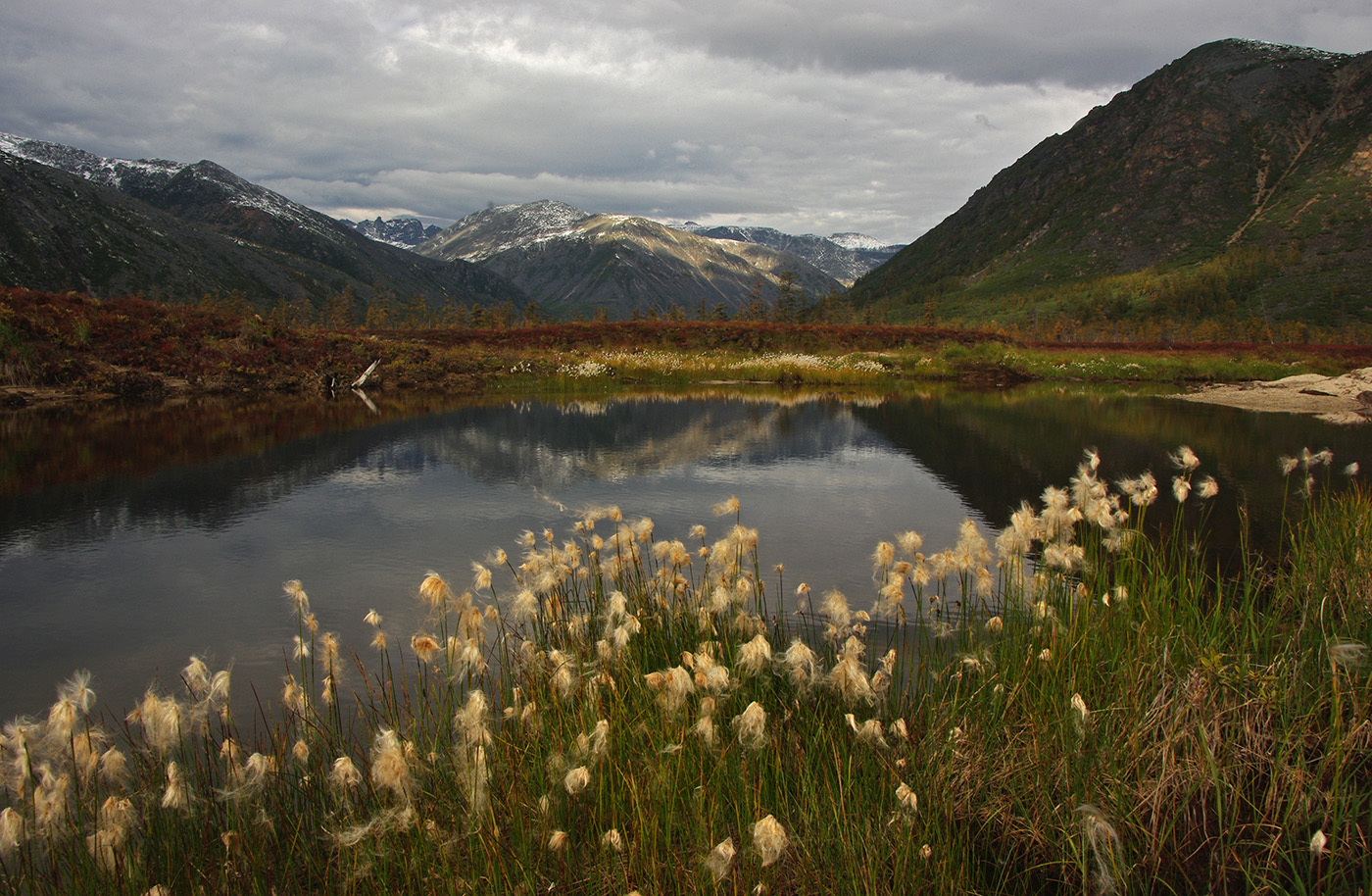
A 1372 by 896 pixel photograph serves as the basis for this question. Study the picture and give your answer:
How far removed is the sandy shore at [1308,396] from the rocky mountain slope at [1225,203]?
77.6 m

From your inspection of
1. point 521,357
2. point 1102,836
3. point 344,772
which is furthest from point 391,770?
point 521,357

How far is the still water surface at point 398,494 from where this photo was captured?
257 inches

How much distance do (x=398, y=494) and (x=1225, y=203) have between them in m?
190

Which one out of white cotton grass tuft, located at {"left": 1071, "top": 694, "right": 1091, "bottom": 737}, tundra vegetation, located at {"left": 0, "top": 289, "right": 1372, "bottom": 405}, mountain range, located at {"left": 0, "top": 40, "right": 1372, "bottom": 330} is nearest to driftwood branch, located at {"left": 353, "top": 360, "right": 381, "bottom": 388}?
tundra vegetation, located at {"left": 0, "top": 289, "right": 1372, "bottom": 405}

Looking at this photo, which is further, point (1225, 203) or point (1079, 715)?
point (1225, 203)

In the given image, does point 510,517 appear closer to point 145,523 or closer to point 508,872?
point 145,523

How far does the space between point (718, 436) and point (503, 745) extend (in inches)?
595

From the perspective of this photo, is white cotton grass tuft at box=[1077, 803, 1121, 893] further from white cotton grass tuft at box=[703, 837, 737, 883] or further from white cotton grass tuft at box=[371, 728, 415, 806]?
white cotton grass tuft at box=[371, 728, 415, 806]

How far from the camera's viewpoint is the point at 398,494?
462 inches

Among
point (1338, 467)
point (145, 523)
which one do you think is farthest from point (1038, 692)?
point (1338, 467)

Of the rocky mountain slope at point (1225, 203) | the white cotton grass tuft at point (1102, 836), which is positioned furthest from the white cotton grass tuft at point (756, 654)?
the rocky mountain slope at point (1225, 203)

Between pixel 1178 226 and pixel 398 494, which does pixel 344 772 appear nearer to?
pixel 398 494

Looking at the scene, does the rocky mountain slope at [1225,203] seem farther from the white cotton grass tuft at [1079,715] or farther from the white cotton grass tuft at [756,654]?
the white cotton grass tuft at [756,654]

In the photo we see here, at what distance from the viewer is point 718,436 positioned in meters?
18.5
